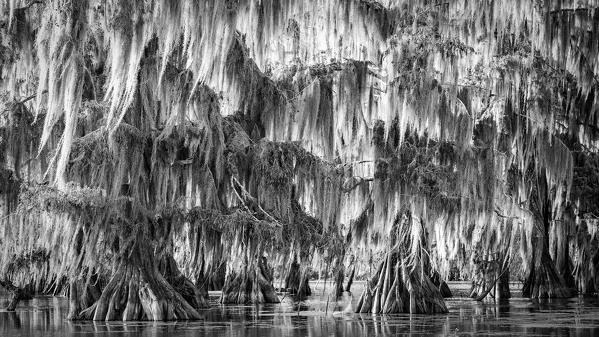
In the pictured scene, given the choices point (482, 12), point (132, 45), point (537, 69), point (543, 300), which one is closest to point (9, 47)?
point (132, 45)

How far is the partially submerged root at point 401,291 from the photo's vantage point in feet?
67.9

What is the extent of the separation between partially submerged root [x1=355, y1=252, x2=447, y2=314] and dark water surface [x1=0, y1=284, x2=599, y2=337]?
1.89 feet

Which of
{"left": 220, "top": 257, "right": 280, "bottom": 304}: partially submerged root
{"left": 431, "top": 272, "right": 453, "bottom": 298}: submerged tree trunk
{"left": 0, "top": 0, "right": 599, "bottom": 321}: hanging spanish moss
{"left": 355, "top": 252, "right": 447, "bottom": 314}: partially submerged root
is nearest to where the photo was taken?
{"left": 0, "top": 0, "right": 599, "bottom": 321}: hanging spanish moss

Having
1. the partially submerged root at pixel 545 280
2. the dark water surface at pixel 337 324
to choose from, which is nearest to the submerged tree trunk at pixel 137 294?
the dark water surface at pixel 337 324

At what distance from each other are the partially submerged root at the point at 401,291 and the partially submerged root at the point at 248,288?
6.26m

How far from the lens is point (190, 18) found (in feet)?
49.3

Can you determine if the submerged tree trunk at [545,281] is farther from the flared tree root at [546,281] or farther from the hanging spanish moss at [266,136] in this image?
the hanging spanish moss at [266,136]

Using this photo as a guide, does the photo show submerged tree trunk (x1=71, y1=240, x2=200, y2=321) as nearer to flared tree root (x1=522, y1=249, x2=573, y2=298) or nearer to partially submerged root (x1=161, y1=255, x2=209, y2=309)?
partially submerged root (x1=161, y1=255, x2=209, y2=309)

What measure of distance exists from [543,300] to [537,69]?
264 inches

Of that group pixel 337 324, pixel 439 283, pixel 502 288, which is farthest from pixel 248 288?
pixel 337 324

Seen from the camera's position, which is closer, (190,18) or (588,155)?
(190,18)

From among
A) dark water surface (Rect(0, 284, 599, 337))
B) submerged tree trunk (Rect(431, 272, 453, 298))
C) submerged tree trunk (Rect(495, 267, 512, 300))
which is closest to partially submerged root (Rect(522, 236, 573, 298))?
submerged tree trunk (Rect(495, 267, 512, 300))

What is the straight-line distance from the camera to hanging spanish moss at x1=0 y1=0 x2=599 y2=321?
16547 millimetres

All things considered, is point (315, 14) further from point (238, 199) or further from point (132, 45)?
point (132, 45)
